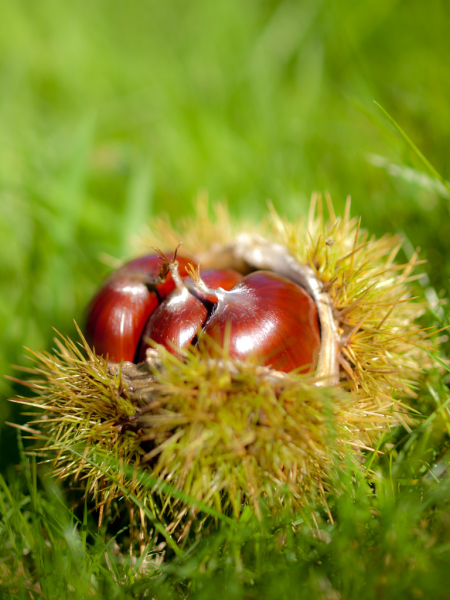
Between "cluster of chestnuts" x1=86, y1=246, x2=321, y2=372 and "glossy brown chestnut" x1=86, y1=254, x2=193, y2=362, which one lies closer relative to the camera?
"cluster of chestnuts" x1=86, y1=246, x2=321, y2=372

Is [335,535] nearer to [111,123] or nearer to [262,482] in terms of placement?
[262,482]

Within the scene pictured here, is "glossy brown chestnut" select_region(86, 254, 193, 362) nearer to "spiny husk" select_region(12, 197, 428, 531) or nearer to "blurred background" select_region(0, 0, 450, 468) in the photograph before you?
"spiny husk" select_region(12, 197, 428, 531)

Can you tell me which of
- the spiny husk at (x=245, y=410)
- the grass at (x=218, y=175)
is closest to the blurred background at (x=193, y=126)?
the grass at (x=218, y=175)

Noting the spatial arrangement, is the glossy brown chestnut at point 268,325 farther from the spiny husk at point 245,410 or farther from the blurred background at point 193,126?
the blurred background at point 193,126

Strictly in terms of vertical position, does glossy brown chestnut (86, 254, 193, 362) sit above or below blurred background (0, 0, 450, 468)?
below

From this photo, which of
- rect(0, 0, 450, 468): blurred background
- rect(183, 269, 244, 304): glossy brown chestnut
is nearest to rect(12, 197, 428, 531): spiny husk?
rect(183, 269, 244, 304): glossy brown chestnut

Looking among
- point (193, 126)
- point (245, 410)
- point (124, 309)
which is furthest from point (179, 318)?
point (193, 126)

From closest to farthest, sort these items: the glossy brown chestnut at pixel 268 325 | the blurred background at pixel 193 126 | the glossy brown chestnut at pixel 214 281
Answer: the glossy brown chestnut at pixel 268 325, the glossy brown chestnut at pixel 214 281, the blurred background at pixel 193 126
